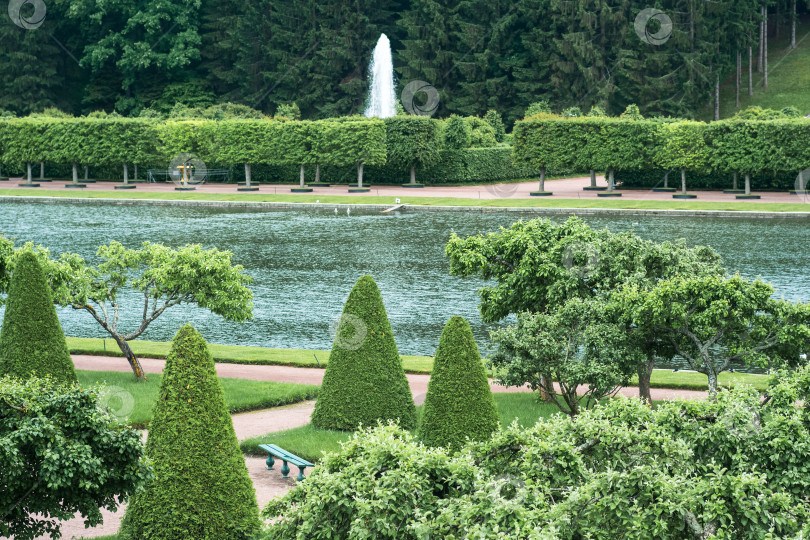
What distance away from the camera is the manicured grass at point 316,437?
16.9 metres

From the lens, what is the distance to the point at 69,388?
1115cm

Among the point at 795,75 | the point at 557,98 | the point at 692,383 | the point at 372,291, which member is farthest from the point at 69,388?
the point at 795,75

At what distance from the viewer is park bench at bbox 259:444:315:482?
51.1ft

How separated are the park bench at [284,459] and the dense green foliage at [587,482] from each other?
18.6 ft

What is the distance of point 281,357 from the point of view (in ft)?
81.6

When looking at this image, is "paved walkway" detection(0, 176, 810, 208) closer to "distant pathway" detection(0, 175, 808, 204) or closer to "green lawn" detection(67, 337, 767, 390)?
"distant pathway" detection(0, 175, 808, 204)

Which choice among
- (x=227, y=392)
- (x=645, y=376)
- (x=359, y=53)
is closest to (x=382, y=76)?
(x=359, y=53)

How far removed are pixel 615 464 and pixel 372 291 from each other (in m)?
8.83

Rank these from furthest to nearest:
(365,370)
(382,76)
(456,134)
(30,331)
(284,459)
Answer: (382,76) < (456,134) < (30,331) < (365,370) < (284,459)

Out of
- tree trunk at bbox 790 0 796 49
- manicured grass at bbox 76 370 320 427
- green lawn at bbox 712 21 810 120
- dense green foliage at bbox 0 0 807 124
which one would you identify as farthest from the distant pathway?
manicured grass at bbox 76 370 320 427

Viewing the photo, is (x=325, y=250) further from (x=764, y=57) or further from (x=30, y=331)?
(x=764, y=57)

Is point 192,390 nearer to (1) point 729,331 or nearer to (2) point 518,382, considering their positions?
(2) point 518,382

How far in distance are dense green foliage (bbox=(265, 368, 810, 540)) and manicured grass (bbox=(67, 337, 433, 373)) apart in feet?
43.9

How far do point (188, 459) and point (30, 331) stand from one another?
7602 mm
